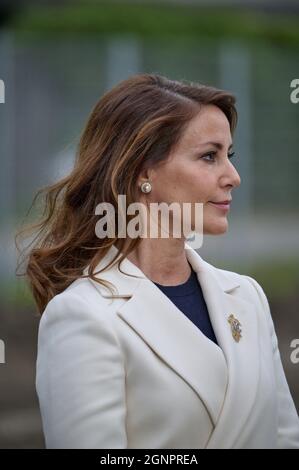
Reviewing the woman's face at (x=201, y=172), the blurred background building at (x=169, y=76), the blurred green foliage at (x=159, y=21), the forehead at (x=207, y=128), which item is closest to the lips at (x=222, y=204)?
the woman's face at (x=201, y=172)

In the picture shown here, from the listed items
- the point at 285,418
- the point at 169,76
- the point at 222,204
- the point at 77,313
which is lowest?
the point at 285,418

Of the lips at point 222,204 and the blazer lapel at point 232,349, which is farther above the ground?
the lips at point 222,204

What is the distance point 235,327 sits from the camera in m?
1.57

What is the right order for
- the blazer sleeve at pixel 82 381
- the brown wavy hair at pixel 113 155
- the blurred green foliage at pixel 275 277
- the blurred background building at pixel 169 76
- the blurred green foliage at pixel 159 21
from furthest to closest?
the blurred green foliage at pixel 275 277
the blurred green foliage at pixel 159 21
the blurred background building at pixel 169 76
the brown wavy hair at pixel 113 155
the blazer sleeve at pixel 82 381

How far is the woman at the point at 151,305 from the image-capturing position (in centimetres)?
139

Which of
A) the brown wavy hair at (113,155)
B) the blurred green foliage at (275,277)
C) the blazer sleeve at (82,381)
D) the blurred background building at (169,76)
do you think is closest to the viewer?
the blazer sleeve at (82,381)

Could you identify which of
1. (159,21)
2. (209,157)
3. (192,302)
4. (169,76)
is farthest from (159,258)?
(159,21)

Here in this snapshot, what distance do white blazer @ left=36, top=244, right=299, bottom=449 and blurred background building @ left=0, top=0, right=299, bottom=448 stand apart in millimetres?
3072

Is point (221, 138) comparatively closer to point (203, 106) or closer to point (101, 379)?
point (203, 106)

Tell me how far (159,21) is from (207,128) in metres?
4.44

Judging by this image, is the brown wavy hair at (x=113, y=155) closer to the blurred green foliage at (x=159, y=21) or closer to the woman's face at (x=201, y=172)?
the woman's face at (x=201, y=172)

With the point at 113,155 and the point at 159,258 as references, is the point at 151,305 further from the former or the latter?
the point at 113,155

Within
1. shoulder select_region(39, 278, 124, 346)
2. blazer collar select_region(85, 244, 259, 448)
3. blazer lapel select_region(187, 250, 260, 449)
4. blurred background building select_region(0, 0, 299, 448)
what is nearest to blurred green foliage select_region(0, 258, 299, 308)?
blurred background building select_region(0, 0, 299, 448)
